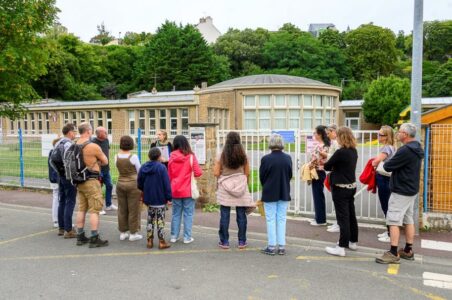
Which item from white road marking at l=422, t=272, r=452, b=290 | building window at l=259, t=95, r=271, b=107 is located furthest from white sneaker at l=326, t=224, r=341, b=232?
building window at l=259, t=95, r=271, b=107

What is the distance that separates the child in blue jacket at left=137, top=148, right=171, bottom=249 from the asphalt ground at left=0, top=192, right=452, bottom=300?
1.29 ft

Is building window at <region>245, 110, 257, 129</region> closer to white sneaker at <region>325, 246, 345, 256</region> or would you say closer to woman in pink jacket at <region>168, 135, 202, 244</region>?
woman in pink jacket at <region>168, 135, 202, 244</region>

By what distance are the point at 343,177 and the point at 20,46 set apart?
14076mm

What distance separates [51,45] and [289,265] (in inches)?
604

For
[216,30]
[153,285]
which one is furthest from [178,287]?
[216,30]

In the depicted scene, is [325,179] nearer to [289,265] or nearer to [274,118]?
[289,265]

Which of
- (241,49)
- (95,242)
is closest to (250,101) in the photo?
(95,242)

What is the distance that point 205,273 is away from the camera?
18.1 ft

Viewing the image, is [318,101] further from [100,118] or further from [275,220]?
[275,220]

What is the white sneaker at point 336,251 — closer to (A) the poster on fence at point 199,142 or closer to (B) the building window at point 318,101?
(A) the poster on fence at point 199,142

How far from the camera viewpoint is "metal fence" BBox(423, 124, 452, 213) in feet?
25.0

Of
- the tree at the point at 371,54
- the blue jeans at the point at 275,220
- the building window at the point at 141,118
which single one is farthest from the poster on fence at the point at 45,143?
the tree at the point at 371,54

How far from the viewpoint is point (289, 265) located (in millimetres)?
5848

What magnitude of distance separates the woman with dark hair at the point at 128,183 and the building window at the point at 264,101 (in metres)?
30.0
